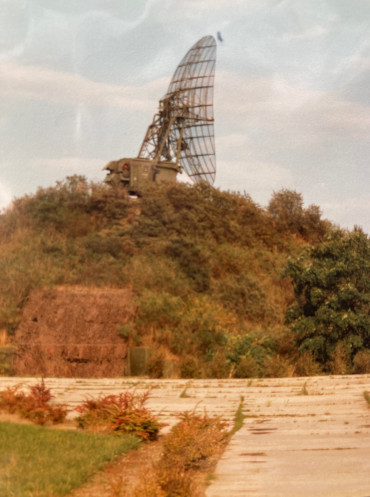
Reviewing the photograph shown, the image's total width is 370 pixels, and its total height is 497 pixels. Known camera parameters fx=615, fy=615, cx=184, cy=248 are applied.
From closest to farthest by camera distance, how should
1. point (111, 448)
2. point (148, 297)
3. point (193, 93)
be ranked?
point (111, 448), point (148, 297), point (193, 93)

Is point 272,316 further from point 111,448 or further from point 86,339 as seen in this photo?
point 111,448

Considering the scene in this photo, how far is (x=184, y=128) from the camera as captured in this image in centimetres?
3628

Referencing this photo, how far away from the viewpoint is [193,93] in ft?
118

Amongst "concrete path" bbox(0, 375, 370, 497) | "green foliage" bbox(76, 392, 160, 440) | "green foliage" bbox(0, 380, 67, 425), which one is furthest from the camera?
"green foliage" bbox(0, 380, 67, 425)

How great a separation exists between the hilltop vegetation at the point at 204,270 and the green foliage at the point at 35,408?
7.58m

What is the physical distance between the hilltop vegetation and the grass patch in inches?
347

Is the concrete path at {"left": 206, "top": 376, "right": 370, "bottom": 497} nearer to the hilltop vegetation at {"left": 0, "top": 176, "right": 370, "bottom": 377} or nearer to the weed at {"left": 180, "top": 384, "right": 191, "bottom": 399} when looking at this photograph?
the weed at {"left": 180, "top": 384, "right": 191, "bottom": 399}

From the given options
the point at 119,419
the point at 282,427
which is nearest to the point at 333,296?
the point at 282,427

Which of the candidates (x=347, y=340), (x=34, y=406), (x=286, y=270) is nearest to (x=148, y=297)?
(x=286, y=270)

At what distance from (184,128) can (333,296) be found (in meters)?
21.9

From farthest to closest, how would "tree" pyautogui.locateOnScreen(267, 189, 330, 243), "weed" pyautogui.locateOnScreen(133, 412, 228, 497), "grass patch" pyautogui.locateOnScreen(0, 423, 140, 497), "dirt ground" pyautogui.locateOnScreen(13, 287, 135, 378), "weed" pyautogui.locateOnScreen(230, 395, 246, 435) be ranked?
"tree" pyautogui.locateOnScreen(267, 189, 330, 243) → "dirt ground" pyautogui.locateOnScreen(13, 287, 135, 378) → "weed" pyautogui.locateOnScreen(230, 395, 246, 435) → "grass patch" pyautogui.locateOnScreen(0, 423, 140, 497) → "weed" pyautogui.locateOnScreen(133, 412, 228, 497)

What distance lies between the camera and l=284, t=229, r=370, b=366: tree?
16.0 meters

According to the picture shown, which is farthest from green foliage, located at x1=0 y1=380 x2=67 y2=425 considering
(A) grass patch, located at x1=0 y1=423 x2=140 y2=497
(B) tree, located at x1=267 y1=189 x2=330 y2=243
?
(B) tree, located at x1=267 y1=189 x2=330 y2=243

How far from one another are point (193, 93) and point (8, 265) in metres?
19.0
